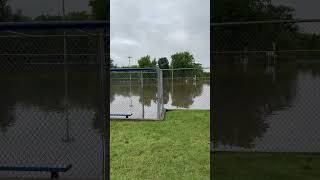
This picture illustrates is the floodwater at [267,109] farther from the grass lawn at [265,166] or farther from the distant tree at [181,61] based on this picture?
the distant tree at [181,61]

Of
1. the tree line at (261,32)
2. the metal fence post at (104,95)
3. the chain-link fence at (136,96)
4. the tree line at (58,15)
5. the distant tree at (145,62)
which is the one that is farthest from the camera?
the distant tree at (145,62)

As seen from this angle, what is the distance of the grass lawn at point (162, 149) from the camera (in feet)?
17.1

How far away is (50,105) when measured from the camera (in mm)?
10820

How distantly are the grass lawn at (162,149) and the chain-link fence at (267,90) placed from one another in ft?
1.49

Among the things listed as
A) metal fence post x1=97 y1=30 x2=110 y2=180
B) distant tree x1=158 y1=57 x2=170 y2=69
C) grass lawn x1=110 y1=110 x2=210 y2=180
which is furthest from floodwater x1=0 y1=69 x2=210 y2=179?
distant tree x1=158 y1=57 x2=170 y2=69

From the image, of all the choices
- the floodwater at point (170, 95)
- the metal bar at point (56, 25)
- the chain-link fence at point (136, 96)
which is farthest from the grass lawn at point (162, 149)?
the floodwater at point (170, 95)

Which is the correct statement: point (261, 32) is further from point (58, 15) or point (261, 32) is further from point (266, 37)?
point (58, 15)

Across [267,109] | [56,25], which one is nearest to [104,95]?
[56,25]

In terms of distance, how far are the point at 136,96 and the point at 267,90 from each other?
15.1ft

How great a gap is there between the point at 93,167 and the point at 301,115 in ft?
15.9

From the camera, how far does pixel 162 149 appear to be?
6.70 meters

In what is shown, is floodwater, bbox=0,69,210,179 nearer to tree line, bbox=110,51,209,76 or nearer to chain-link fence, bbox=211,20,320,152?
tree line, bbox=110,51,209,76

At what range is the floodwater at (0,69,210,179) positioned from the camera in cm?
622

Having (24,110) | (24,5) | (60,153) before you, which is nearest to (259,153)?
(60,153)
